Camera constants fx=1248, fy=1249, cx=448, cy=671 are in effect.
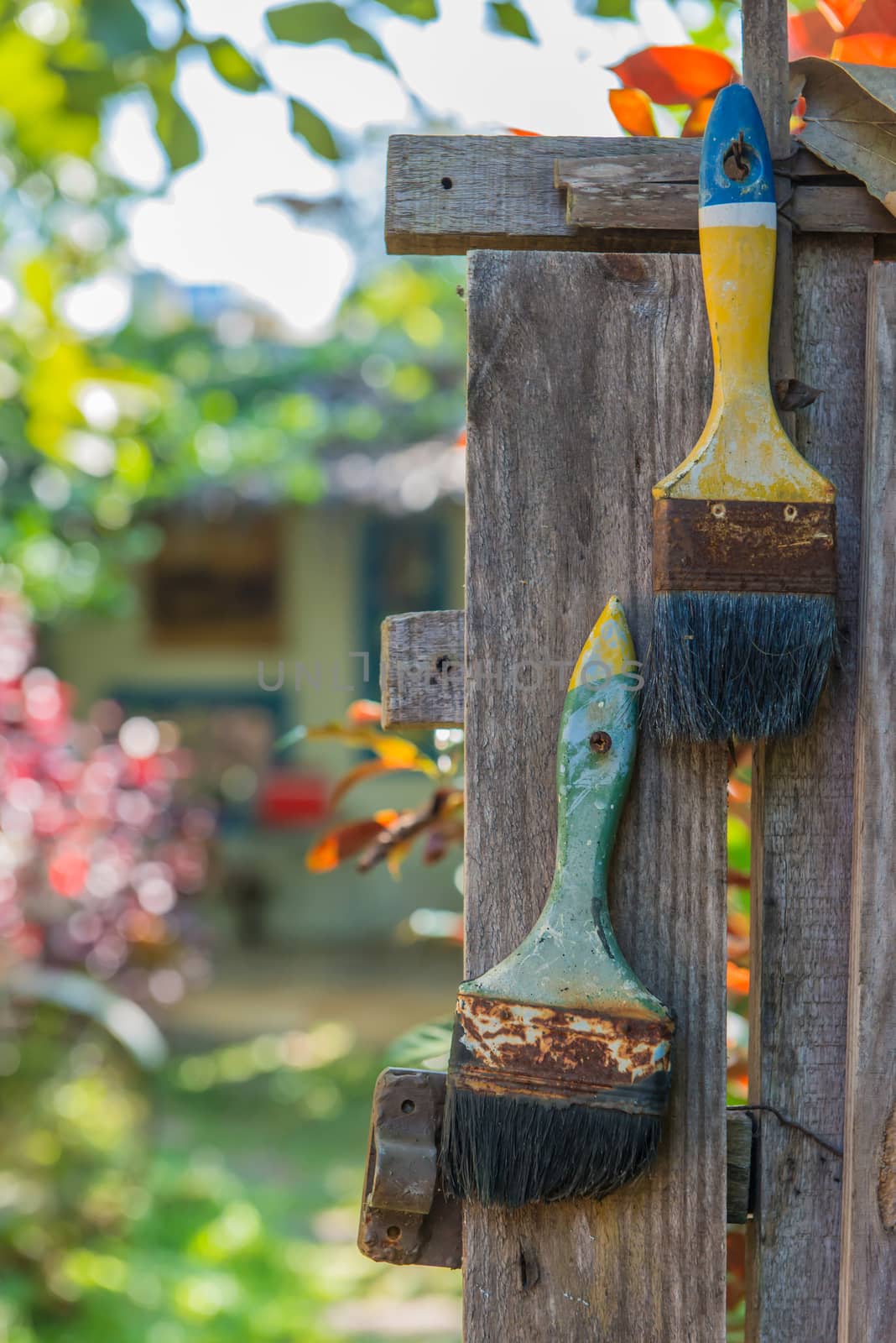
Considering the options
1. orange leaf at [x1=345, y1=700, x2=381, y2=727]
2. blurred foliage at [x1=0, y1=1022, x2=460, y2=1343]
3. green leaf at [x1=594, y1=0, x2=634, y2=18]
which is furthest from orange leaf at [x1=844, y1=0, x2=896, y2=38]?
blurred foliage at [x1=0, y1=1022, x2=460, y2=1343]

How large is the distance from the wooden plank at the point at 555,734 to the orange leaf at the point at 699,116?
0.21 m

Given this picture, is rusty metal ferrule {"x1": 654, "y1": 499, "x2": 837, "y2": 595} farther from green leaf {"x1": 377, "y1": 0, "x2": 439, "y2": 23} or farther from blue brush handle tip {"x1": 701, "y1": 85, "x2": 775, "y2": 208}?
green leaf {"x1": 377, "y1": 0, "x2": 439, "y2": 23}

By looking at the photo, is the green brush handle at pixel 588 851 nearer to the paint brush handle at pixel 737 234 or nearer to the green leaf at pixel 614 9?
the paint brush handle at pixel 737 234

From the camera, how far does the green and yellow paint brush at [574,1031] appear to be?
0.97 m

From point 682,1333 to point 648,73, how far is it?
1.09 meters

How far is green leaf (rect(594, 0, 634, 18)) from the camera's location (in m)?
1.51

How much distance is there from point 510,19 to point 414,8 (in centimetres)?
12

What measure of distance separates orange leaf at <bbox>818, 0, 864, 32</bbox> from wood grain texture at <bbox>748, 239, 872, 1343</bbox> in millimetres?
263

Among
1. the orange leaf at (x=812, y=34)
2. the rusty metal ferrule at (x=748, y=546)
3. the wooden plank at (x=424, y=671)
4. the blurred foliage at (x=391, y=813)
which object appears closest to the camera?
the rusty metal ferrule at (x=748, y=546)

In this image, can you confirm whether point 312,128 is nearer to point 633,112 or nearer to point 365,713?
point 633,112

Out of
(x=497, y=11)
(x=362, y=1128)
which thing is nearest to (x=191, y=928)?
(x=362, y=1128)

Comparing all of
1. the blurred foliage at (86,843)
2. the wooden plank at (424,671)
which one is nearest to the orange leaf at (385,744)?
the wooden plank at (424,671)

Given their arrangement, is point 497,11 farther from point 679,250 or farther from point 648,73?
point 679,250

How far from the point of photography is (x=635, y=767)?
1035 mm
